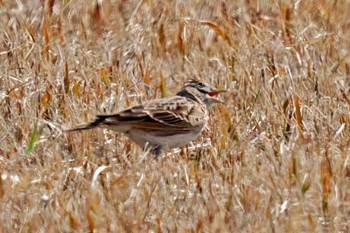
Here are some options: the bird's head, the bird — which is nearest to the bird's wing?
the bird

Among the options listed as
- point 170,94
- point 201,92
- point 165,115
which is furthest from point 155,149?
point 170,94

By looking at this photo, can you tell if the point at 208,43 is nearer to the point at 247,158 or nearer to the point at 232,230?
the point at 247,158

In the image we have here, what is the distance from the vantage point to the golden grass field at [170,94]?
22.4ft

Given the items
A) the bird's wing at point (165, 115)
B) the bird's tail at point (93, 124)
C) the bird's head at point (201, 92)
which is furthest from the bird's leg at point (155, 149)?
the bird's head at point (201, 92)

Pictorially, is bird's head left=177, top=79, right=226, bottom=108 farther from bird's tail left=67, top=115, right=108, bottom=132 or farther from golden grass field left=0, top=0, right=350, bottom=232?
bird's tail left=67, top=115, right=108, bottom=132

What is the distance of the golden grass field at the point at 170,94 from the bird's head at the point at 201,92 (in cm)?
14

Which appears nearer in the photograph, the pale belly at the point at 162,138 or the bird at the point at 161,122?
the bird at the point at 161,122

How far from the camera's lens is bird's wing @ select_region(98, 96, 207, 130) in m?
7.84

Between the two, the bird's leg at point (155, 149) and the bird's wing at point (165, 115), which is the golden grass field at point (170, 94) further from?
the bird's wing at point (165, 115)

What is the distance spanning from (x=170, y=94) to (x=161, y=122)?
1.26m

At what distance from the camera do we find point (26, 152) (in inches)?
312

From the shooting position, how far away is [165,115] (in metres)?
8.16

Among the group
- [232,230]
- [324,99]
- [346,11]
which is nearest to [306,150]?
[324,99]

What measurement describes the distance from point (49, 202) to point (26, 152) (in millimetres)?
1087
